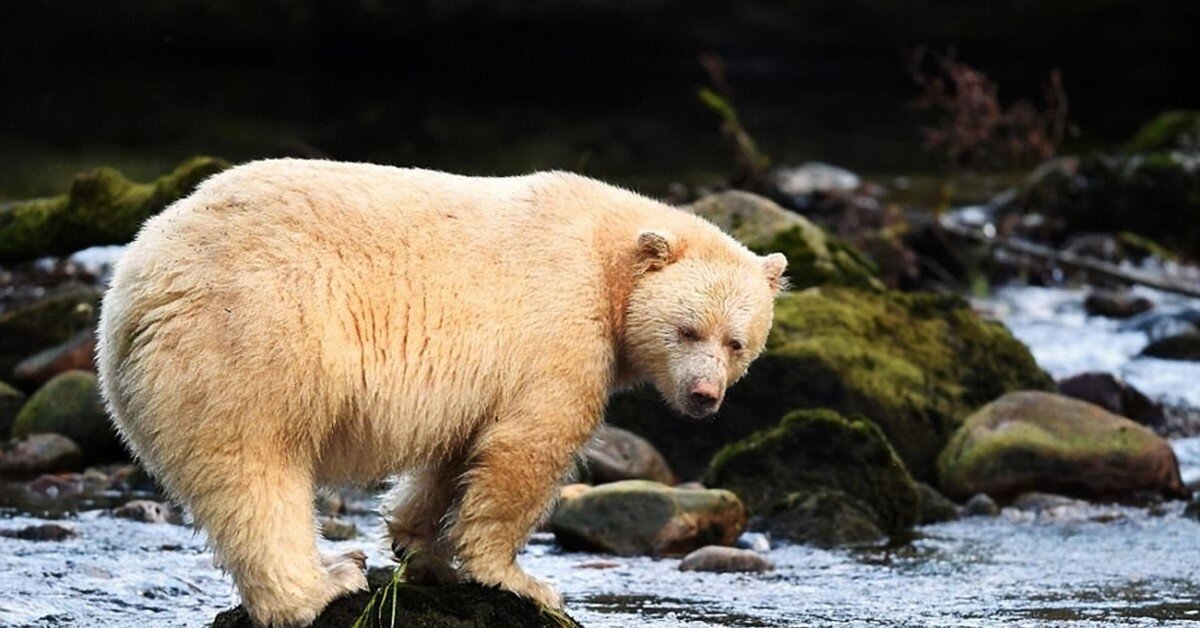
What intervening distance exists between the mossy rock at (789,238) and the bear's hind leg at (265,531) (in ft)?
21.6

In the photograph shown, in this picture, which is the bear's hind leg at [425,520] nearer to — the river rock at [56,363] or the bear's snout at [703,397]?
the bear's snout at [703,397]

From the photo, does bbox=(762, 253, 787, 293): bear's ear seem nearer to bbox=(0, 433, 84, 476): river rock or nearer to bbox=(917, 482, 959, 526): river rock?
bbox=(917, 482, 959, 526): river rock

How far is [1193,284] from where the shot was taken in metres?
16.9

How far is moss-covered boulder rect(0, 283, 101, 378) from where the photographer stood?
11.8m

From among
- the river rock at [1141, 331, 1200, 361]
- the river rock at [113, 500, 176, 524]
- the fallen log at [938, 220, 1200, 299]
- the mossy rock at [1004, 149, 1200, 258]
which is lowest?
the river rock at [113, 500, 176, 524]

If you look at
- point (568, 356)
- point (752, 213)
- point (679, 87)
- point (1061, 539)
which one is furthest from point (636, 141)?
point (568, 356)

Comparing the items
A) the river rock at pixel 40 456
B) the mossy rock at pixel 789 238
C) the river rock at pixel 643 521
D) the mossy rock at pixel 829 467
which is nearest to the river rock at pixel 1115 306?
the mossy rock at pixel 789 238

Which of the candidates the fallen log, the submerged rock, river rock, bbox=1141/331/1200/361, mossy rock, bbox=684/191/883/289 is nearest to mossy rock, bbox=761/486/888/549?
the submerged rock

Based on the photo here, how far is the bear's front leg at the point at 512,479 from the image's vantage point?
5.77 meters

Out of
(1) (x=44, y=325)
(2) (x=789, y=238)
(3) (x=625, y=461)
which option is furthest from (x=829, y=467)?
(1) (x=44, y=325)

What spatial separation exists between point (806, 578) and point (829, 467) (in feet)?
4.64

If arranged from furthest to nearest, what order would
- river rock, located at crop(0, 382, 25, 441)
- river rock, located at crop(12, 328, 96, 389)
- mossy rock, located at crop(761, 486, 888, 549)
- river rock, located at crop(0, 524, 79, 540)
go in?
river rock, located at crop(12, 328, 96, 389)
river rock, located at crop(0, 382, 25, 441)
mossy rock, located at crop(761, 486, 888, 549)
river rock, located at crop(0, 524, 79, 540)

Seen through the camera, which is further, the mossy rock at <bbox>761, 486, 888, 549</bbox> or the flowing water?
the mossy rock at <bbox>761, 486, 888, 549</bbox>

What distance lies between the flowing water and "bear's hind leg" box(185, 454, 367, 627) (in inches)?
41.5
